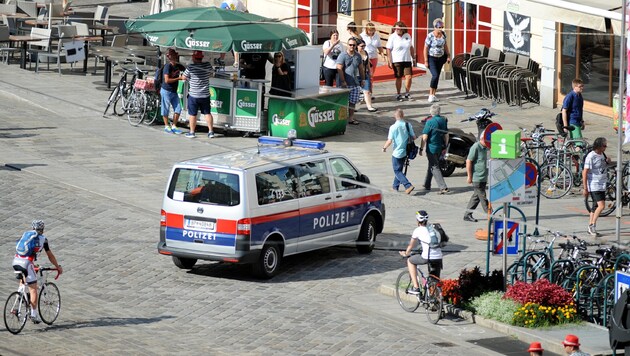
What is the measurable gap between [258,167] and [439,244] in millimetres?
2830

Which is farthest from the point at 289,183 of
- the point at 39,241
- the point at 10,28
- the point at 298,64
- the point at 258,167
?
the point at 10,28

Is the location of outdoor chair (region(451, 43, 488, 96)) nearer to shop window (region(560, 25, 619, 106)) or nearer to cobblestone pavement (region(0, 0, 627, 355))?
cobblestone pavement (region(0, 0, 627, 355))

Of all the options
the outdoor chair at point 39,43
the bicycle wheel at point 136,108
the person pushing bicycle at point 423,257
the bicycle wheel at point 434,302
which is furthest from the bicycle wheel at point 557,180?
the outdoor chair at point 39,43

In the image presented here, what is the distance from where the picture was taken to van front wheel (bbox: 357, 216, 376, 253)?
21500 mm

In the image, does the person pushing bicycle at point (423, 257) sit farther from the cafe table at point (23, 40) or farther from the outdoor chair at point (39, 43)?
the cafe table at point (23, 40)

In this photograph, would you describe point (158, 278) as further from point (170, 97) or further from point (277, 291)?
point (170, 97)

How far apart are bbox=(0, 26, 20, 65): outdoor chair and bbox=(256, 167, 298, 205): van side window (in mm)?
17646

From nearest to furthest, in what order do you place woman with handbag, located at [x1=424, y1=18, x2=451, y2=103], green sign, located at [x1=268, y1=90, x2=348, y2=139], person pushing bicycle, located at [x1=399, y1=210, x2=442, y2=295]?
person pushing bicycle, located at [x1=399, y1=210, x2=442, y2=295], green sign, located at [x1=268, y1=90, x2=348, y2=139], woman with handbag, located at [x1=424, y1=18, x2=451, y2=103]

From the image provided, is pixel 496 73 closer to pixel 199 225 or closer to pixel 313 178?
pixel 313 178

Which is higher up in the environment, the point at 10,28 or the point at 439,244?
the point at 10,28

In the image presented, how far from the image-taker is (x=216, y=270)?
2073 cm

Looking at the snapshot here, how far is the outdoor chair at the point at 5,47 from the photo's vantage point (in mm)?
36219

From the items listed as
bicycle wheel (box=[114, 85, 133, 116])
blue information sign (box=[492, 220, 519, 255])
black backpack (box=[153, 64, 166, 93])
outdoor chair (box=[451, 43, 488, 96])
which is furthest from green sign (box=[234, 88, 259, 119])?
blue information sign (box=[492, 220, 519, 255])

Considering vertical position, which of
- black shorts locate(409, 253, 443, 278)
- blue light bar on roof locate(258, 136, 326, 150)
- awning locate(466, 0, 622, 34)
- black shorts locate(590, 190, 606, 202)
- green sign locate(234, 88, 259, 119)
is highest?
awning locate(466, 0, 622, 34)
